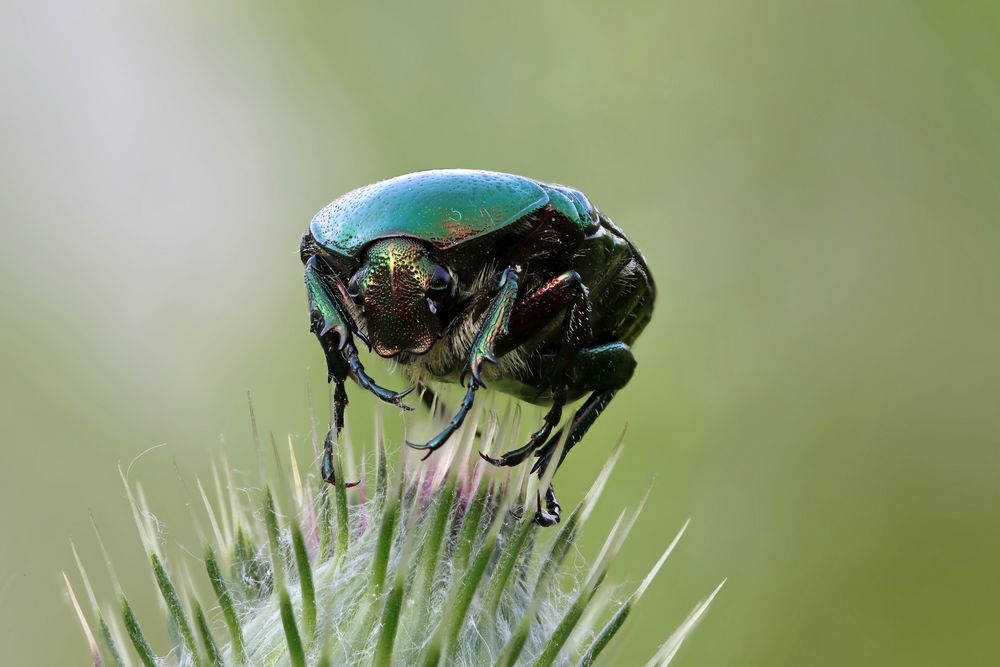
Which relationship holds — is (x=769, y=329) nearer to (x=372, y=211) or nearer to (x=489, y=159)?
(x=489, y=159)

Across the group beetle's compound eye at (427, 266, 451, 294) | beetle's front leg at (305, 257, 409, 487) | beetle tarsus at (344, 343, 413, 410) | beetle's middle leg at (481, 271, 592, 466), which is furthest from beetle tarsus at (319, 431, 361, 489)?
beetle's compound eye at (427, 266, 451, 294)

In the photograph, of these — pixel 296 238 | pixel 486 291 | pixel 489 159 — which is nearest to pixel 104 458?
pixel 296 238

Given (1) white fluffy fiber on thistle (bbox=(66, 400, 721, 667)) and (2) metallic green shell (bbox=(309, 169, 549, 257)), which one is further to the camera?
(2) metallic green shell (bbox=(309, 169, 549, 257))

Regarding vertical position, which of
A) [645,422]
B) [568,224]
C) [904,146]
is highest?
[568,224]

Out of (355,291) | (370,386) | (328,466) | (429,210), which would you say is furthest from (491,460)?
(429,210)

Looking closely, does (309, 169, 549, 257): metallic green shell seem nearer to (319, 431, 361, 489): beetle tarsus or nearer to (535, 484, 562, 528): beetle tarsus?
(319, 431, 361, 489): beetle tarsus

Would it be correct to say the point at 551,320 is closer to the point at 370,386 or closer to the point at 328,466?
the point at 370,386

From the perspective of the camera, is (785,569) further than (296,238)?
No
